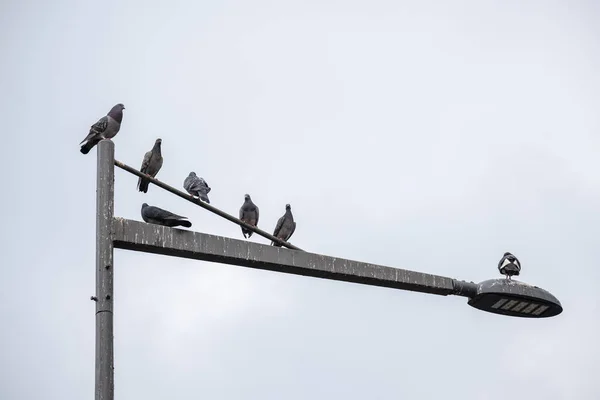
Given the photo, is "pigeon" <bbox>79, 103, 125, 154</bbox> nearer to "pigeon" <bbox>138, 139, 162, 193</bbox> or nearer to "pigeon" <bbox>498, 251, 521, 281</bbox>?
"pigeon" <bbox>138, 139, 162, 193</bbox>

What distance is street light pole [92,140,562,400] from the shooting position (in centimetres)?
573

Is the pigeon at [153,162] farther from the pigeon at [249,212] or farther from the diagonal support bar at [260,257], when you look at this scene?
the diagonal support bar at [260,257]

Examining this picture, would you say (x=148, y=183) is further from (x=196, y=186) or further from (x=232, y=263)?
(x=232, y=263)

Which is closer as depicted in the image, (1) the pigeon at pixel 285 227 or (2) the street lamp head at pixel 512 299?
(2) the street lamp head at pixel 512 299

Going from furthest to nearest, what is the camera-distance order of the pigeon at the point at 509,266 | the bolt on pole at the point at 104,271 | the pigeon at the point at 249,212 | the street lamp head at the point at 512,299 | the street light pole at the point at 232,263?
the pigeon at the point at 249,212 → the pigeon at the point at 509,266 → the street lamp head at the point at 512,299 → the street light pole at the point at 232,263 → the bolt on pole at the point at 104,271

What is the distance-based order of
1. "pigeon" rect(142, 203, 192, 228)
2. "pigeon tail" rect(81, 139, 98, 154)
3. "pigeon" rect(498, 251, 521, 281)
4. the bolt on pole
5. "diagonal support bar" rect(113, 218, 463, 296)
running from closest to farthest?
1. the bolt on pole
2. "diagonal support bar" rect(113, 218, 463, 296)
3. "pigeon" rect(142, 203, 192, 228)
4. "pigeon" rect(498, 251, 521, 281)
5. "pigeon tail" rect(81, 139, 98, 154)

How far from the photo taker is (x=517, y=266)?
788cm

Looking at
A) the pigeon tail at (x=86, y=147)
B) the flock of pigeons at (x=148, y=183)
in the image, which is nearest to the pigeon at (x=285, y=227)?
the flock of pigeons at (x=148, y=183)

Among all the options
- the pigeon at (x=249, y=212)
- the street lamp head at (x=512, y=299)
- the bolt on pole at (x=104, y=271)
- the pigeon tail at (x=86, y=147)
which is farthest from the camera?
the pigeon at (x=249, y=212)

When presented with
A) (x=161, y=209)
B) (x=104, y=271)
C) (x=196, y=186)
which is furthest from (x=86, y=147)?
(x=104, y=271)

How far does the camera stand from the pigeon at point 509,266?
786 centimetres

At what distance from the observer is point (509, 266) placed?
7.85 m

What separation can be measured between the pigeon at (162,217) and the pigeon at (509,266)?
251 cm

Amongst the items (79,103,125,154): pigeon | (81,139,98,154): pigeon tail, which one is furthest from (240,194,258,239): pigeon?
(81,139,98,154): pigeon tail
